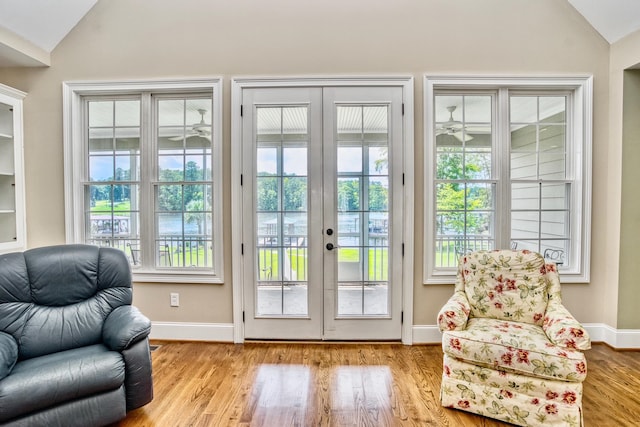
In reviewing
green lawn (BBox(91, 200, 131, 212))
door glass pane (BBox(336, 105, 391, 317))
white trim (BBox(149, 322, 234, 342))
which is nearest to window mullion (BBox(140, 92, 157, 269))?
green lawn (BBox(91, 200, 131, 212))

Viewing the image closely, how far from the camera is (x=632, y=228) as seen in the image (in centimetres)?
270

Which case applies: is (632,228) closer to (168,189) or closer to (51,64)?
(168,189)

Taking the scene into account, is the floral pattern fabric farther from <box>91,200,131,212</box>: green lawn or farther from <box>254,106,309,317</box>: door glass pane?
<box>91,200,131,212</box>: green lawn

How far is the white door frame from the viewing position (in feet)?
9.06

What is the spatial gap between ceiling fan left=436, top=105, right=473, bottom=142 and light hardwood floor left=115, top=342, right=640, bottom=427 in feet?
6.48

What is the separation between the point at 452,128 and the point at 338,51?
4.20ft

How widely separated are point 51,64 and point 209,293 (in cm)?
265

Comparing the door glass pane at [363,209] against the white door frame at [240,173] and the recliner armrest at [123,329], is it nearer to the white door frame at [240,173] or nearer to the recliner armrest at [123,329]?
the white door frame at [240,173]

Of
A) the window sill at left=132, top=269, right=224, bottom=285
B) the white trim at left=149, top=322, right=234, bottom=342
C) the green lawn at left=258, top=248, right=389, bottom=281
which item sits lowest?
the white trim at left=149, top=322, right=234, bottom=342

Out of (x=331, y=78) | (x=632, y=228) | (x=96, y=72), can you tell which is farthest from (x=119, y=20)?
(x=632, y=228)

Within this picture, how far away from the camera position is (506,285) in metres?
2.29

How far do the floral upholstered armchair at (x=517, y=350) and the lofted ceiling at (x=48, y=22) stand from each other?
2.16m

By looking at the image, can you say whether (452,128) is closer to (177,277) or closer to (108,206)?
(177,277)

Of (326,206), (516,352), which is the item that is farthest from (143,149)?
(516,352)
